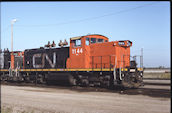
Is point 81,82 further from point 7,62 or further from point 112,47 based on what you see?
point 7,62

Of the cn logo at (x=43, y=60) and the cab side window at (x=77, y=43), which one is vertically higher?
the cab side window at (x=77, y=43)

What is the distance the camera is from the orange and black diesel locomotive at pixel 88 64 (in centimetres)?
1394

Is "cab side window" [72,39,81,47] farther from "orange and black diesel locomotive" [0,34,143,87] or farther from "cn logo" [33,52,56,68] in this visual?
"cn logo" [33,52,56,68]

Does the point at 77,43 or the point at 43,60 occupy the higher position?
the point at 77,43

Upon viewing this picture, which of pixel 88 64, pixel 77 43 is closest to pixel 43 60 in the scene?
pixel 77 43

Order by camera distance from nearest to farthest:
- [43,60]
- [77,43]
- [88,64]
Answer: [88,64]
[77,43]
[43,60]

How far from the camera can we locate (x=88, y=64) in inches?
601

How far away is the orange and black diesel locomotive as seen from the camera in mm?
13938

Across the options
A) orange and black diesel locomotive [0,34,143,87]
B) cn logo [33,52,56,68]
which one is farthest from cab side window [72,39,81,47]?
cn logo [33,52,56,68]

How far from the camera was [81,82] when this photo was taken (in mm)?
15523

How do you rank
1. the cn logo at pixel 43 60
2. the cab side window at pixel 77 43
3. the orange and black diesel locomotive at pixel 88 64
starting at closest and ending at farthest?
the orange and black diesel locomotive at pixel 88 64 → the cab side window at pixel 77 43 → the cn logo at pixel 43 60

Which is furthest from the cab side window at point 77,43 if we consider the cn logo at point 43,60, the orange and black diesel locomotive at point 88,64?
the cn logo at point 43,60

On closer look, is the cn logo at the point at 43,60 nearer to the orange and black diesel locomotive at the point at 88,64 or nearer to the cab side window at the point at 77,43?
the orange and black diesel locomotive at the point at 88,64

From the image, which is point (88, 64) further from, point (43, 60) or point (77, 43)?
point (43, 60)
